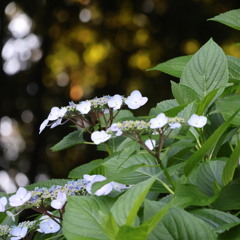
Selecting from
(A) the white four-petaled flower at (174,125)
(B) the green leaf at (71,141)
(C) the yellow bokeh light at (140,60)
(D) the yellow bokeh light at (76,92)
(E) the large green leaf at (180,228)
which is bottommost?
(D) the yellow bokeh light at (76,92)

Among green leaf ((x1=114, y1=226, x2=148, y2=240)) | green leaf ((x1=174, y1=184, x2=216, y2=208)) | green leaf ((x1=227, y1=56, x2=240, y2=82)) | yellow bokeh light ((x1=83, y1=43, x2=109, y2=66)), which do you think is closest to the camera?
green leaf ((x1=114, y1=226, x2=148, y2=240))

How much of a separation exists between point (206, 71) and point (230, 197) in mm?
313

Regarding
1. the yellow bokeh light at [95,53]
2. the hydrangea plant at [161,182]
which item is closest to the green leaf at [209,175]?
the hydrangea plant at [161,182]

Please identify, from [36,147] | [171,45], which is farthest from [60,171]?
[171,45]

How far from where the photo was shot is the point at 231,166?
897 mm

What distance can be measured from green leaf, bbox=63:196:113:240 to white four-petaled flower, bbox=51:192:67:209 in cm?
5

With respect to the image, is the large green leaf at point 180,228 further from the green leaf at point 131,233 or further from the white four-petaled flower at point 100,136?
the white four-petaled flower at point 100,136

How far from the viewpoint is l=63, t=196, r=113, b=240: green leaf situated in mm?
822

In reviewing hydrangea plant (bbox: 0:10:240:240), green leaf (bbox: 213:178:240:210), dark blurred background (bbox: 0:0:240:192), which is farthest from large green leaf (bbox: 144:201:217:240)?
dark blurred background (bbox: 0:0:240:192)

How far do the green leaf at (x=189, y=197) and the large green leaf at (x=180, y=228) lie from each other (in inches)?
1.3

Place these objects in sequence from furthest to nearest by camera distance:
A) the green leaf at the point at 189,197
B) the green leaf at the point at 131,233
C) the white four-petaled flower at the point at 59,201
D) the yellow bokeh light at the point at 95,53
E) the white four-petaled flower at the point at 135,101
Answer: the yellow bokeh light at the point at 95,53, the white four-petaled flower at the point at 135,101, the white four-petaled flower at the point at 59,201, the green leaf at the point at 189,197, the green leaf at the point at 131,233

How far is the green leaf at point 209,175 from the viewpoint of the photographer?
94cm

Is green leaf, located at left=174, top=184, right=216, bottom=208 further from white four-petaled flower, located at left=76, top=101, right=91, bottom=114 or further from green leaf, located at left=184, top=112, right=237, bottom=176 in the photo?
white four-petaled flower, located at left=76, top=101, right=91, bottom=114

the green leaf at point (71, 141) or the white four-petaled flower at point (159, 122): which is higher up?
the white four-petaled flower at point (159, 122)
